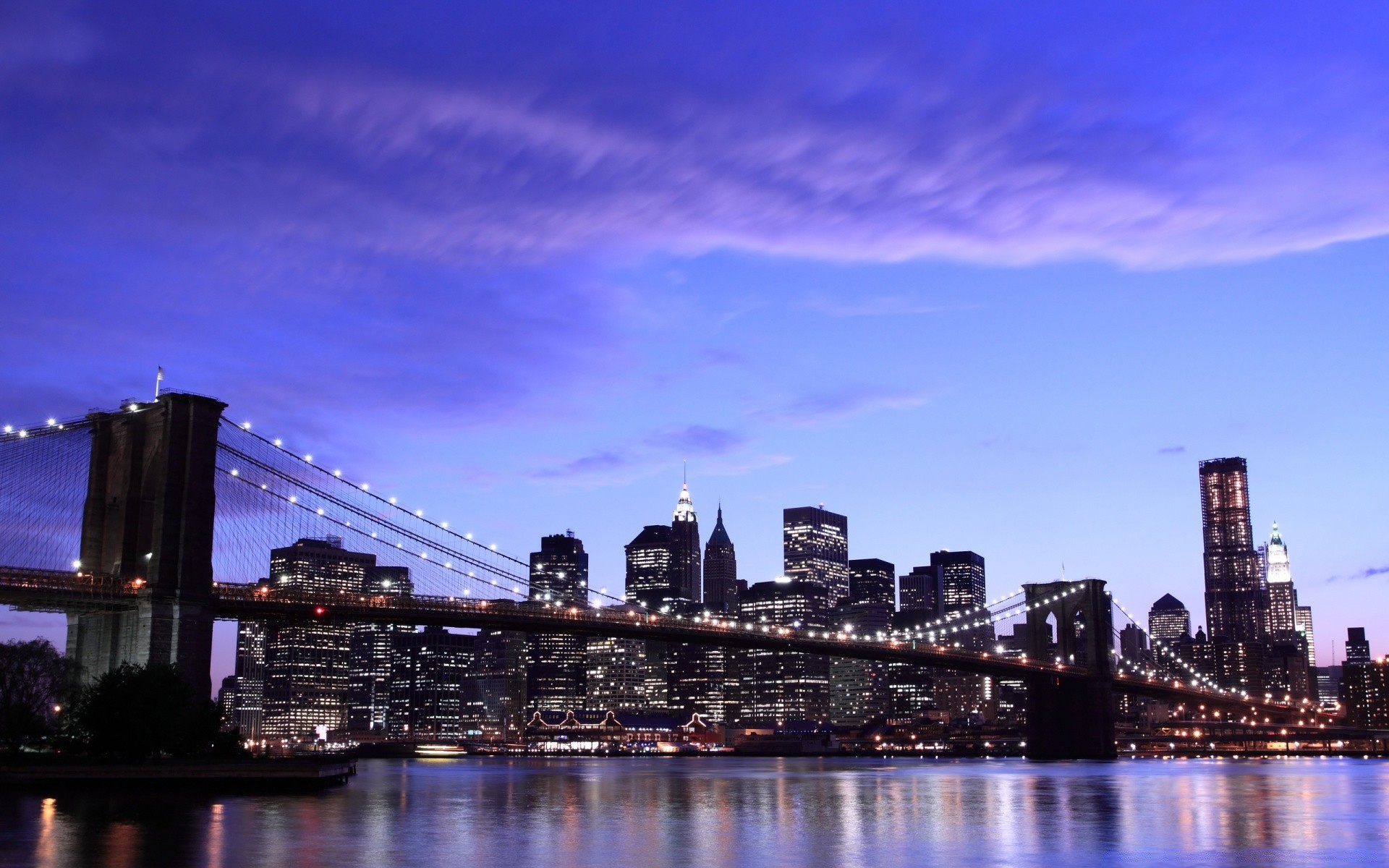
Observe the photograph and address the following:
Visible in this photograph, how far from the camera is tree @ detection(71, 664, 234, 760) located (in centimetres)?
5319

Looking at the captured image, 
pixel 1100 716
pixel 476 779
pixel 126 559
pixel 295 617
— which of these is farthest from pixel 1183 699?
pixel 126 559

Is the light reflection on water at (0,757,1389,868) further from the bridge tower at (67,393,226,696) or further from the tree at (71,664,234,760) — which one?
the bridge tower at (67,393,226,696)

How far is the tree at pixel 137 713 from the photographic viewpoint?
53188 millimetres

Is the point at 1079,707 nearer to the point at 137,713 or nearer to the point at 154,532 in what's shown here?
the point at 154,532

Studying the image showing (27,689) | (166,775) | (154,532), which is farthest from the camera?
(27,689)

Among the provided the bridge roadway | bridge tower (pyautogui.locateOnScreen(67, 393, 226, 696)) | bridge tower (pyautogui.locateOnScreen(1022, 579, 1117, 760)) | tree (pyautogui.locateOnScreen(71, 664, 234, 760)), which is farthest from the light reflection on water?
bridge tower (pyautogui.locateOnScreen(1022, 579, 1117, 760))

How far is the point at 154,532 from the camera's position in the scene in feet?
198

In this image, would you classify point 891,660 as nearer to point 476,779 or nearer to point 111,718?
point 476,779

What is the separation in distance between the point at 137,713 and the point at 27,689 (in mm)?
11967

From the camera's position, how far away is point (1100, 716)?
365 ft

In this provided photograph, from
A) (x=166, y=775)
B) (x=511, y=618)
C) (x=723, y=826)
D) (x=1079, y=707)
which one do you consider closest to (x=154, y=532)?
(x=166, y=775)

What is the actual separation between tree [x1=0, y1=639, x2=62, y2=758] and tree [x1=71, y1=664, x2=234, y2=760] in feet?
9.19

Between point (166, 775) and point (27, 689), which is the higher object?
point (27, 689)

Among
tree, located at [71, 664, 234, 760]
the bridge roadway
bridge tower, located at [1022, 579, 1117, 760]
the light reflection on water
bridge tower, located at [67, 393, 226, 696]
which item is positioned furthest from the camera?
bridge tower, located at [1022, 579, 1117, 760]
